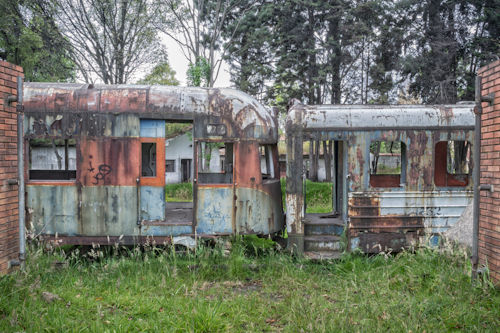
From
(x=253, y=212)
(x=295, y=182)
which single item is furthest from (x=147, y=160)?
(x=295, y=182)

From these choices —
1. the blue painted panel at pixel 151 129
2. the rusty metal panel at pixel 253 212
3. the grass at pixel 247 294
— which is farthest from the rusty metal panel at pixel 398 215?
the blue painted panel at pixel 151 129

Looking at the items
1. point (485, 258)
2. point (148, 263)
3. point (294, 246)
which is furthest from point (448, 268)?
point (148, 263)

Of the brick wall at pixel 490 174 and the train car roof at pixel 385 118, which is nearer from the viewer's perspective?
the brick wall at pixel 490 174

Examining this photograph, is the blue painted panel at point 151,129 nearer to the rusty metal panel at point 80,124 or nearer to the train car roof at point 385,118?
the rusty metal panel at point 80,124

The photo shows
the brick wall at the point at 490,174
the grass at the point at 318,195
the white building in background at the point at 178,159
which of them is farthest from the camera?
the white building in background at the point at 178,159

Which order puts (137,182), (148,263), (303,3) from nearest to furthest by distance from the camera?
1. (148,263)
2. (137,182)
3. (303,3)

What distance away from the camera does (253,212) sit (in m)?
7.04

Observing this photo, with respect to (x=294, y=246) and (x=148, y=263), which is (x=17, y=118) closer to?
(x=148, y=263)

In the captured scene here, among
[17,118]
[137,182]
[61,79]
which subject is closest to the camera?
[17,118]

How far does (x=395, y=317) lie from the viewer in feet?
13.6

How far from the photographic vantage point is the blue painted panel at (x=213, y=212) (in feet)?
22.7

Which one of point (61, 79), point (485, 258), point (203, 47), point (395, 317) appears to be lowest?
point (395, 317)

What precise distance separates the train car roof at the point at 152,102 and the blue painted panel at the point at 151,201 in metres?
1.38

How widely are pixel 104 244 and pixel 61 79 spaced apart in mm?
12768
